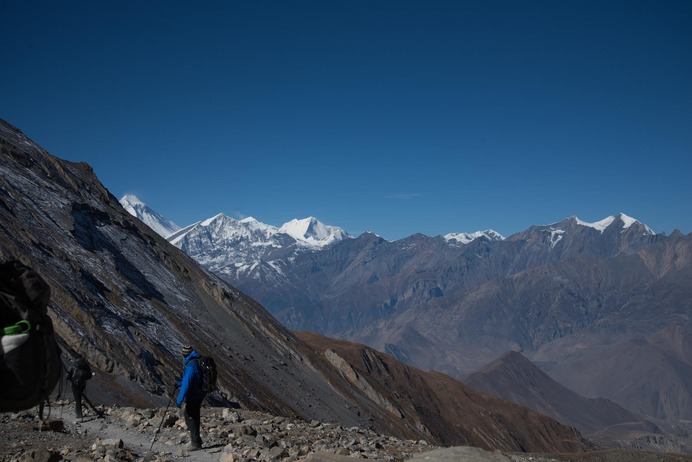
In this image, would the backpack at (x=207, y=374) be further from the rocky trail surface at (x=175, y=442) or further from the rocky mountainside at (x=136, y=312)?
the rocky mountainside at (x=136, y=312)

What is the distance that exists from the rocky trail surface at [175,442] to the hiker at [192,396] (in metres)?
0.38

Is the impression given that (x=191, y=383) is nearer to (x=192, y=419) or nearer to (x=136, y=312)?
Result: (x=192, y=419)

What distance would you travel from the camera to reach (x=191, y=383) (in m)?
14.3

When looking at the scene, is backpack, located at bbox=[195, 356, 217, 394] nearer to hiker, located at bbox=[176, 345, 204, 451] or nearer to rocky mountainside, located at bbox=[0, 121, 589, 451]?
hiker, located at bbox=[176, 345, 204, 451]

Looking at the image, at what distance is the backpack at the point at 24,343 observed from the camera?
18.1ft

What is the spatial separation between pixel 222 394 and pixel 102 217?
31780 millimetres

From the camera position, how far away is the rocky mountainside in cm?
4466

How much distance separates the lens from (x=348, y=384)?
9600 cm

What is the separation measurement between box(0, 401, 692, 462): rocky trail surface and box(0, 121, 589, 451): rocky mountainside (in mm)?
17356

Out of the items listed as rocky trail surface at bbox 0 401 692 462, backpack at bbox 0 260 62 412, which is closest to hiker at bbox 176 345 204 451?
rocky trail surface at bbox 0 401 692 462

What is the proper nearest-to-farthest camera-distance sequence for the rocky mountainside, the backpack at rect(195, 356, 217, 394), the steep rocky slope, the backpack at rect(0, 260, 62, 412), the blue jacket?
the backpack at rect(0, 260, 62, 412)
the blue jacket
the backpack at rect(195, 356, 217, 394)
the rocky mountainside
the steep rocky slope

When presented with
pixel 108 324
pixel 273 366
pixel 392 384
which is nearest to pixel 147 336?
pixel 108 324

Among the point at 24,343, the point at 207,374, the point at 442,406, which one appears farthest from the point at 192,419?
the point at 442,406

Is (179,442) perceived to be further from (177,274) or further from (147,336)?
(177,274)
